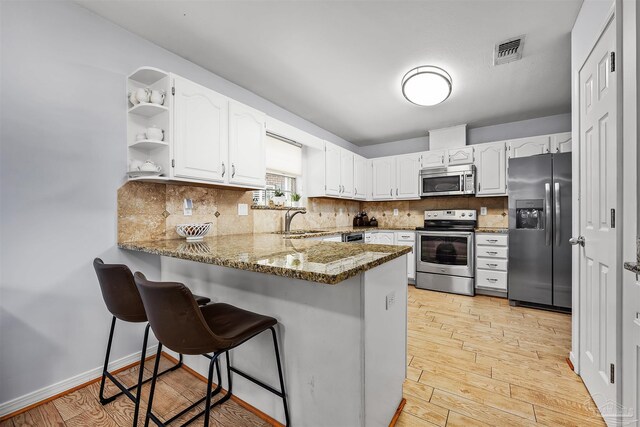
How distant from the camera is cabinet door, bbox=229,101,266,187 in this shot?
2.40 metres

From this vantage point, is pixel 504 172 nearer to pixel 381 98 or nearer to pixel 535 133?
pixel 535 133

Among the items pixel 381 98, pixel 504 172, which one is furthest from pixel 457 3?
pixel 504 172

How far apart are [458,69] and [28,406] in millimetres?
4022

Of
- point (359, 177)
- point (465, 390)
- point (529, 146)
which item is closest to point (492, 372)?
point (465, 390)

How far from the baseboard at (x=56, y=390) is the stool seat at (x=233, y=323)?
3.82 feet

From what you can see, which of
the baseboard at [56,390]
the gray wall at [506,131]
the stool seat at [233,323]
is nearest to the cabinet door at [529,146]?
the gray wall at [506,131]

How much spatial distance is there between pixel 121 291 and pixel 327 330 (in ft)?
3.57

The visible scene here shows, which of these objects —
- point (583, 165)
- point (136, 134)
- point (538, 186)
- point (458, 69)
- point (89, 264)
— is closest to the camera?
point (583, 165)

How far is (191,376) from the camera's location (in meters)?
1.88

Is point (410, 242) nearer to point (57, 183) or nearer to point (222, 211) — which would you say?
point (222, 211)

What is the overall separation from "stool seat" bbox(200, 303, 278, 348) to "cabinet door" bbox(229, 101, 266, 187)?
1267mm

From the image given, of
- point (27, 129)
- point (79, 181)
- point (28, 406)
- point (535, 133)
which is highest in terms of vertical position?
point (535, 133)

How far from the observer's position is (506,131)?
402 centimetres

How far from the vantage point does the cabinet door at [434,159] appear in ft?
13.7
